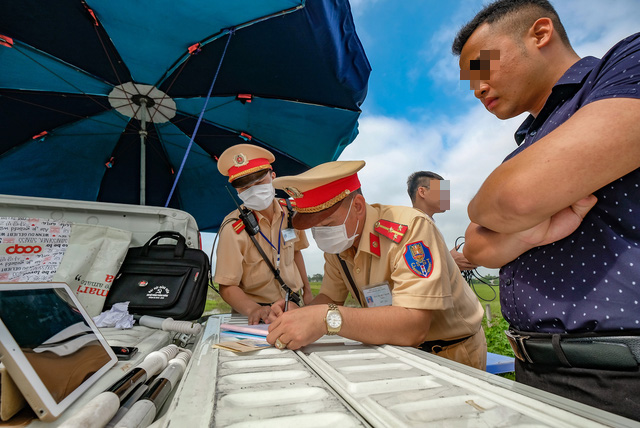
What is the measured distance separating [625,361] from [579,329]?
113 mm

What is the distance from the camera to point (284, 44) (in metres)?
3.30

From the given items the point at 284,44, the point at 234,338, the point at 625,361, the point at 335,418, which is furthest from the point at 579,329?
the point at 284,44

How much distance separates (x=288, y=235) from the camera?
2.78 metres

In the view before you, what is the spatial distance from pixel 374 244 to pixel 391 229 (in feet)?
0.44

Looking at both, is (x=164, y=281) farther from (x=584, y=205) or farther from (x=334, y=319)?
(x=584, y=205)

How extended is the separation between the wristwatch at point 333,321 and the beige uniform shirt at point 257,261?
150 centimetres

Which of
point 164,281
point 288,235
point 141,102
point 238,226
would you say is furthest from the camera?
point 141,102

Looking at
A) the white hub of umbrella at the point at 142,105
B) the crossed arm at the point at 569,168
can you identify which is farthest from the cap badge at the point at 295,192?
the white hub of umbrella at the point at 142,105

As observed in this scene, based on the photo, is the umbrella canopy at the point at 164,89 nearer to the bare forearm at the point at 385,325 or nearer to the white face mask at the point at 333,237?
the white face mask at the point at 333,237

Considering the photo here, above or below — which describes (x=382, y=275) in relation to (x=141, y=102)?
below

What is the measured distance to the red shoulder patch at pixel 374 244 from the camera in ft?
5.28

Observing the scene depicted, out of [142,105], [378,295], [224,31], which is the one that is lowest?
[378,295]

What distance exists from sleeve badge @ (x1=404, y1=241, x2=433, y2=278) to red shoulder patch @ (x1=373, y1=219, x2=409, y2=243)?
0.25 feet

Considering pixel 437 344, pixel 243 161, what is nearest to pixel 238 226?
pixel 243 161
